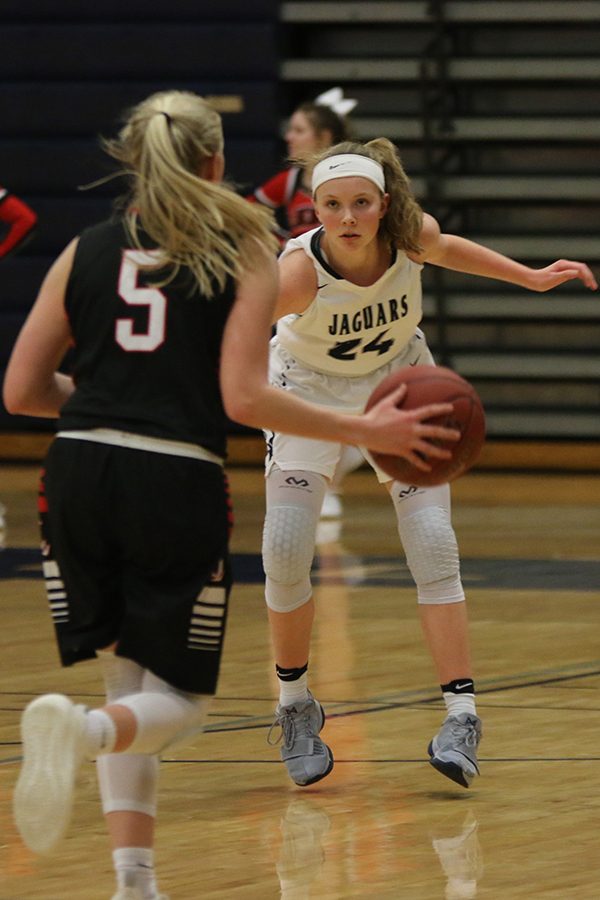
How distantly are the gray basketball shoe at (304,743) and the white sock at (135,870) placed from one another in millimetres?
1159

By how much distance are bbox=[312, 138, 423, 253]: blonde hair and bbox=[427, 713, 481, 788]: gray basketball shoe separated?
1049 mm

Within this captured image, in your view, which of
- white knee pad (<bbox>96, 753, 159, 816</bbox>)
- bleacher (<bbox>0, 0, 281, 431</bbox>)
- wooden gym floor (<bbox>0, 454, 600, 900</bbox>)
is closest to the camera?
white knee pad (<bbox>96, 753, 159, 816</bbox>)

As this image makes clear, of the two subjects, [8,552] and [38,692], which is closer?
[38,692]

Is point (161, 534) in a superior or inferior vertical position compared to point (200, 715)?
superior

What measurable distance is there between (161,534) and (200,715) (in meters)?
0.31

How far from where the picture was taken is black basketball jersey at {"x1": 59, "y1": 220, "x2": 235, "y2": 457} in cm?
304

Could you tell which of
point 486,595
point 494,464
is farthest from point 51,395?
point 494,464

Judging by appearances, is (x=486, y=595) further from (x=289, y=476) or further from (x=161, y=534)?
(x=161, y=534)

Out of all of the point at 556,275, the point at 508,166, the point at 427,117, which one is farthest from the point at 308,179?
the point at 508,166

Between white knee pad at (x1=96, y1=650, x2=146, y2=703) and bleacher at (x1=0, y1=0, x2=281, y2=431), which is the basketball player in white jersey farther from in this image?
bleacher at (x1=0, y1=0, x2=281, y2=431)

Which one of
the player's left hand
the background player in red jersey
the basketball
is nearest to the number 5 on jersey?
the basketball

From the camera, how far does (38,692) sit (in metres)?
5.29

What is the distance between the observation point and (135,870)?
3.05m

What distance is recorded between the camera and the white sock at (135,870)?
3.04 metres
